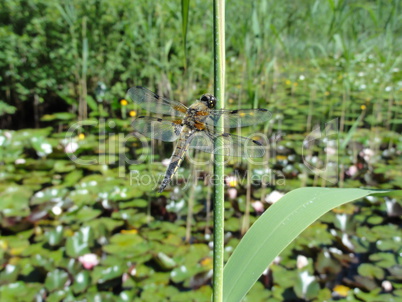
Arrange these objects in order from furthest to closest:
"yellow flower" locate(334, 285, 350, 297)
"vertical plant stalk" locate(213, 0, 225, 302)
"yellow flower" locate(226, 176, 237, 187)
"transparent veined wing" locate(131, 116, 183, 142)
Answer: "yellow flower" locate(226, 176, 237, 187) → "yellow flower" locate(334, 285, 350, 297) → "transparent veined wing" locate(131, 116, 183, 142) → "vertical plant stalk" locate(213, 0, 225, 302)

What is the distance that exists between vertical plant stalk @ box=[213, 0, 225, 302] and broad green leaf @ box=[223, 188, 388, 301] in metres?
0.04

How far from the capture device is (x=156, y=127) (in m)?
0.95

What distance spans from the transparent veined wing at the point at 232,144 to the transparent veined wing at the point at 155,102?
0.12 metres

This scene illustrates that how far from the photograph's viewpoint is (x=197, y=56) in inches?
102

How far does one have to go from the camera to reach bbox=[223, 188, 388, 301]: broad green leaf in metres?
0.42

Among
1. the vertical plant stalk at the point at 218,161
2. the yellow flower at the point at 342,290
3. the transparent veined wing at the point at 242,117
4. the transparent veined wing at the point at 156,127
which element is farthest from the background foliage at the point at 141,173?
the transparent veined wing at the point at 156,127

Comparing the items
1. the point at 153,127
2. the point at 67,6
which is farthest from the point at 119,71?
the point at 153,127

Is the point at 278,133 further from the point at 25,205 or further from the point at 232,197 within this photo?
→ the point at 25,205

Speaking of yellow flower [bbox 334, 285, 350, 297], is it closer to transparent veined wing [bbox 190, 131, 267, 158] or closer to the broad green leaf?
transparent veined wing [bbox 190, 131, 267, 158]

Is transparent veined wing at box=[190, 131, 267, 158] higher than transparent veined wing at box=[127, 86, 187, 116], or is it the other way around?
transparent veined wing at box=[127, 86, 187, 116]

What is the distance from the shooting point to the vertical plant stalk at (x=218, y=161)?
1.16ft

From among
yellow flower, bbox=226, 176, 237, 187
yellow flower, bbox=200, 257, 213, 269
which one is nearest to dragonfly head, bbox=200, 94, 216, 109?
yellow flower, bbox=200, 257, 213, 269

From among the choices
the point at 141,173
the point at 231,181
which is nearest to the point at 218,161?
the point at 231,181

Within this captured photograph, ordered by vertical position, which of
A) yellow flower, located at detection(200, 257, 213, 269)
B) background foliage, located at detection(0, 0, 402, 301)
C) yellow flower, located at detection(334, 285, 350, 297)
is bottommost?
yellow flower, located at detection(334, 285, 350, 297)
